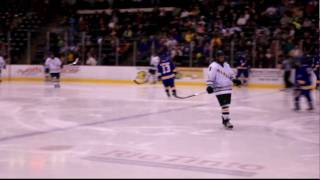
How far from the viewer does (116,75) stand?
931 inches

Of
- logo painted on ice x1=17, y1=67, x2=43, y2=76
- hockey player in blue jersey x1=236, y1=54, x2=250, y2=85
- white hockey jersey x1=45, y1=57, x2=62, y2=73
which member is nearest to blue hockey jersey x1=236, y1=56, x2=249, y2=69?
hockey player in blue jersey x1=236, y1=54, x2=250, y2=85

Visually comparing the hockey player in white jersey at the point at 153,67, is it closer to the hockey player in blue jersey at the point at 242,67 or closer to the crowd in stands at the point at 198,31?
the crowd in stands at the point at 198,31

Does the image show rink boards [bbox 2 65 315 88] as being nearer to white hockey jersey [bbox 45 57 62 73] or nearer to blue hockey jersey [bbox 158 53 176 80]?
white hockey jersey [bbox 45 57 62 73]

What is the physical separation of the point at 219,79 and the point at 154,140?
196cm

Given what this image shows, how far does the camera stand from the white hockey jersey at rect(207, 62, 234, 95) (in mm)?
9492

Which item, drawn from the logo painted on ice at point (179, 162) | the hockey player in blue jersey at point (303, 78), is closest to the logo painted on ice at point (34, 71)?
the hockey player in blue jersey at point (303, 78)

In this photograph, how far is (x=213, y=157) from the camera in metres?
6.82

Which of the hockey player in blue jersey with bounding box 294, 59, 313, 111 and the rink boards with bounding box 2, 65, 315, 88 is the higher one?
the hockey player in blue jersey with bounding box 294, 59, 313, 111

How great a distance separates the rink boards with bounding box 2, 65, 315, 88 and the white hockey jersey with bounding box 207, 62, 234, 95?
39.3ft

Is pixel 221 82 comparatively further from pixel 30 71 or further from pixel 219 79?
pixel 30 71

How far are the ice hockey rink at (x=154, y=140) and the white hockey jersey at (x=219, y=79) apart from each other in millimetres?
709

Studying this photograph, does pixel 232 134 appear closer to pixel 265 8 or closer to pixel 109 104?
pixel 109 104

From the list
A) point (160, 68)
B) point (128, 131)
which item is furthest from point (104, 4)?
point (128, 131)

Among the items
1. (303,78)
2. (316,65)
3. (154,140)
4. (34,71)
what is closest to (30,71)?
(34,71)
